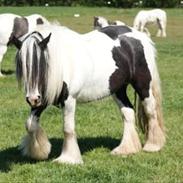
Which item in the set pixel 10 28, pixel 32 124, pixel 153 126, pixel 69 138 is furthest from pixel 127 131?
pixel 10 28

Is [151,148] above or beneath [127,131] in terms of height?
beneath

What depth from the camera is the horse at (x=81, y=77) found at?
19.8ft

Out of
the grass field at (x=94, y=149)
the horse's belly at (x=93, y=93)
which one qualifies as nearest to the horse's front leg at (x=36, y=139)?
the grass field at (x=94, y=149)

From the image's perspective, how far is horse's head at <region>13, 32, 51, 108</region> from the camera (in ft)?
19.5

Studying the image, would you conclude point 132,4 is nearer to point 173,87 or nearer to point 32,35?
point 173,87

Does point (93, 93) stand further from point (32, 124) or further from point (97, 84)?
point (32, 124)

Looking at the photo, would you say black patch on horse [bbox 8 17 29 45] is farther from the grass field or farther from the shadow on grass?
A: the grass field

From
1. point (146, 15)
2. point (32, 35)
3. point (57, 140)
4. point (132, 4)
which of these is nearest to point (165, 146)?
point (57, 140)

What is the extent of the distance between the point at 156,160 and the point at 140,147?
539 mm

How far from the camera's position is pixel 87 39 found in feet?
23.2

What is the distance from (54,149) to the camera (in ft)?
24.6

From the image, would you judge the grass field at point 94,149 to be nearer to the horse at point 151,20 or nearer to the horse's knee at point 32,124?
the horse's knee at point 32,124

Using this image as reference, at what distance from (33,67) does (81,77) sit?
0.75 metres

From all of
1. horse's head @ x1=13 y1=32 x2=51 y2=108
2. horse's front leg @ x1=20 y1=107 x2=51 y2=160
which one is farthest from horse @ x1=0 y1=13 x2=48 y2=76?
horse's head @ x1=13 y1=32 x2=51 y2=108
